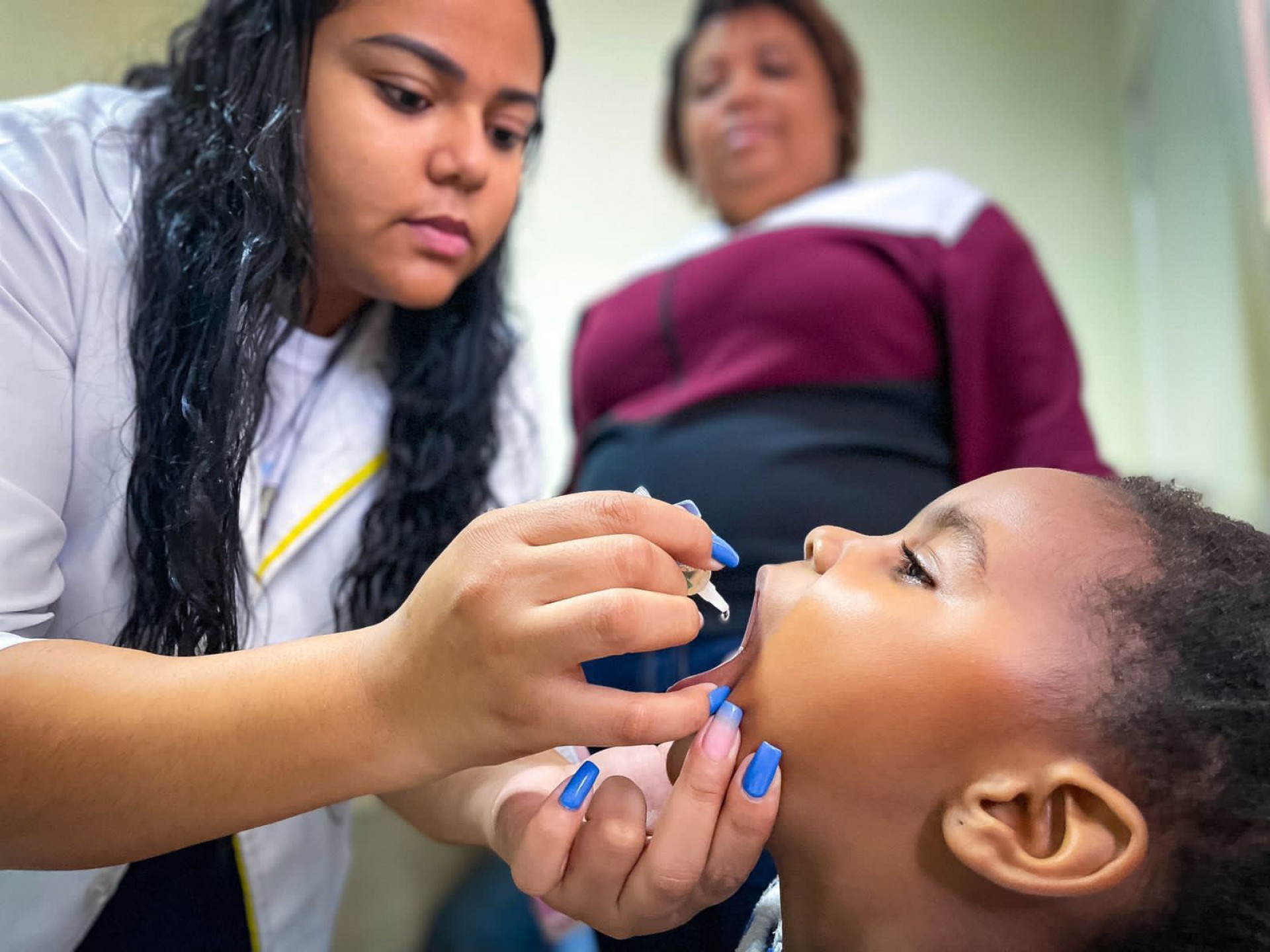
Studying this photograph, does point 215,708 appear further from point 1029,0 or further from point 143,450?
point 1029,0

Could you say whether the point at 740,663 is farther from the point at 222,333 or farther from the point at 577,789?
the point at 222,333

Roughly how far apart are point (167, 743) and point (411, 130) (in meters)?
0.57

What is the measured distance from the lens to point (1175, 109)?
5.81 feet

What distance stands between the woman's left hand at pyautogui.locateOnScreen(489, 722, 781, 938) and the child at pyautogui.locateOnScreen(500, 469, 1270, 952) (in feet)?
0.08

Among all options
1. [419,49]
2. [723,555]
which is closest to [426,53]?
[419,49]

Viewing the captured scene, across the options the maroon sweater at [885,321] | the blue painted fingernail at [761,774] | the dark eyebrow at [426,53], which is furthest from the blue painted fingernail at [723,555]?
the maroon sweater at [885,321]

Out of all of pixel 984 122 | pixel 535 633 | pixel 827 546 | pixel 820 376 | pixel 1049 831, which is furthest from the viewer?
pixel 984 122

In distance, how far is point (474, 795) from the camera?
2.79ft

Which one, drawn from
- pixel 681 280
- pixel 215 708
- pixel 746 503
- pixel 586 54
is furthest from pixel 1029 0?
pixel 215 708

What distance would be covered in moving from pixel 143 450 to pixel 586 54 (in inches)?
69.1

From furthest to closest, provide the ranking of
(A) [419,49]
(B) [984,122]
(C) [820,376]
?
(B) [984,122], (C) [820,376], (A) [419,49]

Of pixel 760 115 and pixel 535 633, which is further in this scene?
pixel 760 115

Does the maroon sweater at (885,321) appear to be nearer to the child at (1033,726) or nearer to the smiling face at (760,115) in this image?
the smiling face at (760,115)

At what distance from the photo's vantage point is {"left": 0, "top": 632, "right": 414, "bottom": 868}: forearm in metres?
0.59
